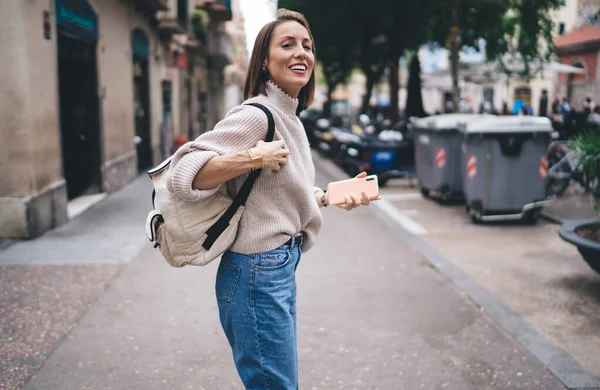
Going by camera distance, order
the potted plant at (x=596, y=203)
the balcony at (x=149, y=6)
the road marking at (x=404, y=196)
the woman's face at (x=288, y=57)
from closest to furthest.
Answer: the woman's face at (x=288, y=57)
the potted plant at (x=596, y=203)
the road marking at (x=404, y=196)
the balcony at (x=149, y=6)

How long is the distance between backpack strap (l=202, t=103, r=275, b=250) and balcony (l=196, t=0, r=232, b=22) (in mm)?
21986

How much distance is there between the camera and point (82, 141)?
396 inches

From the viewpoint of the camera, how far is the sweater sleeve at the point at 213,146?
1867mm

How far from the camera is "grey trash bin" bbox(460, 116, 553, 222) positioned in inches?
312

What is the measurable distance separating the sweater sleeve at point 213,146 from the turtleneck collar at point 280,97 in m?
0.16

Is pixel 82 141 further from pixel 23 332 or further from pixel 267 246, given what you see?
pixel 267 246

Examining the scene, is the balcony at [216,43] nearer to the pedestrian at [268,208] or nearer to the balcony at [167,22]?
the balcony at [167,22]

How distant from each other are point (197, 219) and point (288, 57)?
67 centimetres

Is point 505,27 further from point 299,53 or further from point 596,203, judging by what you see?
point 299,53

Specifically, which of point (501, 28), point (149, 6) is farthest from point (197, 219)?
point (501, 28)

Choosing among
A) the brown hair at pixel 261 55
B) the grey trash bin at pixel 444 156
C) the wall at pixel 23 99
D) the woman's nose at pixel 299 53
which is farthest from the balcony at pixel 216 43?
the woman's nose at pixel 299 53

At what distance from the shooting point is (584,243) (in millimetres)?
4918

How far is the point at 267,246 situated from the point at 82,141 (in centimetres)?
888

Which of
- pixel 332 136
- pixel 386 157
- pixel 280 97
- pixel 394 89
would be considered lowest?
pixel 386 157
